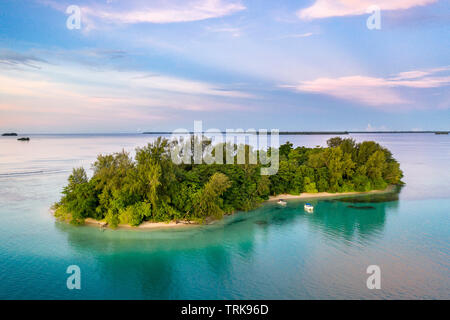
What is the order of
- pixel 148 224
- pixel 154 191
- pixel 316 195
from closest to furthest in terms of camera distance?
pixel 154 191 → pixel 148 224 → pixel 316 195

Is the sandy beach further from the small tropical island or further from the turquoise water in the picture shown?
the turquoise water

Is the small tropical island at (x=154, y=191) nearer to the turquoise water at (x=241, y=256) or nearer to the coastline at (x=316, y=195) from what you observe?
the turquoise water at (x=241, y=256)

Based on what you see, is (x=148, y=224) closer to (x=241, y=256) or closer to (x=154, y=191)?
(x=154, y=191)

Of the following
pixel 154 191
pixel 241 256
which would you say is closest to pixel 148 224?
pixel 154 191

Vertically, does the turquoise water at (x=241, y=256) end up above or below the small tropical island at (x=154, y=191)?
below

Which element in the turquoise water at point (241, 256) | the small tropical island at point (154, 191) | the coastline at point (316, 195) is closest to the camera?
the turquoise water at point (241, 256)

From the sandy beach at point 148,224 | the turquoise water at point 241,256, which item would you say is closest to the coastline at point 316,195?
the turquoise water at point 241,256

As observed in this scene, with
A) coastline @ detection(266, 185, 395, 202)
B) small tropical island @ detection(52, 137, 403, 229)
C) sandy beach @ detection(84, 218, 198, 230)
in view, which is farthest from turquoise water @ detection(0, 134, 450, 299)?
coastline @ detection(266, 185, 395, 202)
